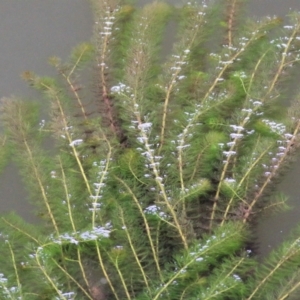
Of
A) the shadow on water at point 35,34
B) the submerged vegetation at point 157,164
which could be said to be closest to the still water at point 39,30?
the shadow on water at point 35,34

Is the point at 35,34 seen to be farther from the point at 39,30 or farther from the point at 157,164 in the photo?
the point at 157,164

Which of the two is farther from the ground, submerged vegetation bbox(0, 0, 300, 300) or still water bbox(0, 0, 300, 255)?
still water bbox(0, 0, 300, 255)

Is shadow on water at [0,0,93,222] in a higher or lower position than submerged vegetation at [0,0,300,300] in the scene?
higher

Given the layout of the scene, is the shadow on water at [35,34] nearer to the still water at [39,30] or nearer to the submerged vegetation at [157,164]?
the still water at [39,30]

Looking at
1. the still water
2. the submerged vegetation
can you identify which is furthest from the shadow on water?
the submerged vegetation

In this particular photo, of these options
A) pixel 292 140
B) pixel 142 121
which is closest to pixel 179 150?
pixel 142 121

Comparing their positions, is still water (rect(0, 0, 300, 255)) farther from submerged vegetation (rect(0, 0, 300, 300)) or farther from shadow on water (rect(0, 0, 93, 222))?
submerged vegetation (rect(0, 0, 300, 300))

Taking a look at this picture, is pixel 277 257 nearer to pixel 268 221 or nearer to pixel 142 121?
pixel 268 221

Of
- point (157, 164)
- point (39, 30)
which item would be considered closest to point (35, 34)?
point (39, 30)

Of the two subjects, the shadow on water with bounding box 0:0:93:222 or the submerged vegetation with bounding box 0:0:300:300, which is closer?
the submerged vegetation with bounding box 0:0:300:300

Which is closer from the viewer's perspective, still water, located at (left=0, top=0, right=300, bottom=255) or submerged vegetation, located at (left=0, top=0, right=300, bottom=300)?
submerged vegetation, located at (left=0, top=0, right=300, bottom=300)
